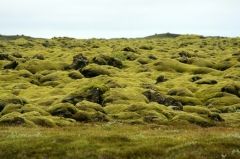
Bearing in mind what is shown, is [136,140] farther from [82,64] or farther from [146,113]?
[82,64]

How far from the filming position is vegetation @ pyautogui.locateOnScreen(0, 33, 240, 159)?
109 ft

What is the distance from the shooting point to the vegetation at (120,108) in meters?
33.2

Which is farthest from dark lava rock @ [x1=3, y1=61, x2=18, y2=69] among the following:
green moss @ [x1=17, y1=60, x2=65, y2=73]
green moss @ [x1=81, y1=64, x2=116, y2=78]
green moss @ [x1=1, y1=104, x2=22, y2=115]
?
green moss @ [x1=1, y1=104, x2=22, y2=115]

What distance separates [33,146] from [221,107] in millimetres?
50978

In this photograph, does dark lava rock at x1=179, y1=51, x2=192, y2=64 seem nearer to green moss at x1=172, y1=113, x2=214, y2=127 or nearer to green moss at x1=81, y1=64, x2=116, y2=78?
green moss at x1=81, y1=64, x2=116, y2=78

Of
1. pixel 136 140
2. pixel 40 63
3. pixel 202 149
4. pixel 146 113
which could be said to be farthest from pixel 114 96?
pixel 40 63

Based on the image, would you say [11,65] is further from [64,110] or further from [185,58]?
[64,110]

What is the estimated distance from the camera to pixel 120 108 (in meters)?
72.3

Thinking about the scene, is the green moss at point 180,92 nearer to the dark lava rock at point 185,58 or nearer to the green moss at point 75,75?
the green moss at point 75,75

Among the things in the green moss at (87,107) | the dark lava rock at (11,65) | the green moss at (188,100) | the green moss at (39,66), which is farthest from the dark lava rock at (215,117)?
the dark lava rock at (11,65)

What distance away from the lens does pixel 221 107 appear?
80.2 metres

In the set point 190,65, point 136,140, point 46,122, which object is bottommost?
point 190,65

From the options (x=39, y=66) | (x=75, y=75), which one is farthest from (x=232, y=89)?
(x=39, y=66)

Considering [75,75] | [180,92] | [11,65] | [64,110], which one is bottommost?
[11,65]
